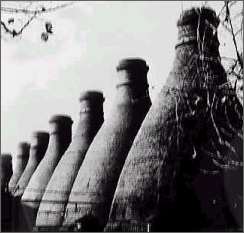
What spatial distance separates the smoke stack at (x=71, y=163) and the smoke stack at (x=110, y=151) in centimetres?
162

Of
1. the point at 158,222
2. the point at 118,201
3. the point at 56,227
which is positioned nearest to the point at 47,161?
the point at 56,227

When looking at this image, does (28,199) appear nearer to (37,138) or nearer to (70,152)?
(70,152)

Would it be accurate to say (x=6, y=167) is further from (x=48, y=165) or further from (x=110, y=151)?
(x=110, y=151)

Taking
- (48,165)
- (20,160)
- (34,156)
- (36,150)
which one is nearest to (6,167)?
(20,160)

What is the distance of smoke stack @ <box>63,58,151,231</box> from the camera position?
14.8m

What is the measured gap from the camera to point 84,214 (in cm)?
1481

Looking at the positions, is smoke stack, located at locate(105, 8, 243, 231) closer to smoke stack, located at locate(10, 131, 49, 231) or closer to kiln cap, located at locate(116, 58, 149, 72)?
kiln cap, located at locate(116, 58, 149, 72)

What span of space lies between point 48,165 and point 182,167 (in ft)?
39.1

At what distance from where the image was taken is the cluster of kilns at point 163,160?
35.5 ft

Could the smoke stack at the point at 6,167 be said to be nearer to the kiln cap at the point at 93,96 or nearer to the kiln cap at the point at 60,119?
the kiln cap at the point at 60,119

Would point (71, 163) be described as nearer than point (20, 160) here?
Yes

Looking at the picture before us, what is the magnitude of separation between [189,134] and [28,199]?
38.6 feet

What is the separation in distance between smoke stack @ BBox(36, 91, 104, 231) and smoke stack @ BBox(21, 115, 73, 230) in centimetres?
143

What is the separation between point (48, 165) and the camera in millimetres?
22031
